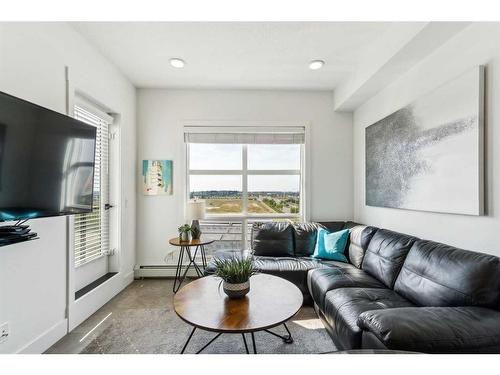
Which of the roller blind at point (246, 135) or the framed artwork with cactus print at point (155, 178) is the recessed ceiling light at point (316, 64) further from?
the framed artwork with cactus print at point (155, 178)

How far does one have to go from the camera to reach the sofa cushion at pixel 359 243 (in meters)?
2.53

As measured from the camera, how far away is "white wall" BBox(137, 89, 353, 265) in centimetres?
345

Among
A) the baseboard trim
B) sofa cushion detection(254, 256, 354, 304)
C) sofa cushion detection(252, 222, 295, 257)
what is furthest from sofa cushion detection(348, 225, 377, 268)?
the baseboard trim

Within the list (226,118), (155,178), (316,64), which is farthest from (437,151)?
(155,178)

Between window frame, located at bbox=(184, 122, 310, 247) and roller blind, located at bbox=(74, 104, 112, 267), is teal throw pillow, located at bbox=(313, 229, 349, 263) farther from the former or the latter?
roller blind, located at bbox=(74, 104, 112, 267)

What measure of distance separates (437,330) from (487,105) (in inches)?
57.9

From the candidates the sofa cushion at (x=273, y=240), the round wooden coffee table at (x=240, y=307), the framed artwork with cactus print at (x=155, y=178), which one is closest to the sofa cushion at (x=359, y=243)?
the sofa cushion at (x=273, y=240)

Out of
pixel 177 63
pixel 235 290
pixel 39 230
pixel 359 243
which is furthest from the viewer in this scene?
pixel 177 63

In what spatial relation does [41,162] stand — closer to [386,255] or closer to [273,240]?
[273,240]

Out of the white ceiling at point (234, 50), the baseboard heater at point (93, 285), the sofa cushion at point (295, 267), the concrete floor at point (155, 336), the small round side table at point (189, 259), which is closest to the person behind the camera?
the concrete floor at point (155, 336)

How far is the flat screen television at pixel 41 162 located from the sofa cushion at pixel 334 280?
2077 millimetres

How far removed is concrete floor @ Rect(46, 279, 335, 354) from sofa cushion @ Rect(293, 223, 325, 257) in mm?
693

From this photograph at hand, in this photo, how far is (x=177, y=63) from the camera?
273 centimetres

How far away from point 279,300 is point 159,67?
283 centimetres
